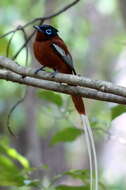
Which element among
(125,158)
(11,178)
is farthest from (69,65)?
(125,158)

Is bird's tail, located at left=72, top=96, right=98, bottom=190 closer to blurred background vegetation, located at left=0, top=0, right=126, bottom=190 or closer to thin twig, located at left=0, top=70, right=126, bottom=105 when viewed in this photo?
thin twig, located at left=0, top=70, right=126, bottom=105

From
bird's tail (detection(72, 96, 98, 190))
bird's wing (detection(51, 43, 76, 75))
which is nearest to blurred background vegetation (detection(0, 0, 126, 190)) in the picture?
bird's wing (detection(51, 43, 76, 75))

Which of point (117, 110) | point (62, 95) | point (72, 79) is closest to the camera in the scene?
point (72, 79)

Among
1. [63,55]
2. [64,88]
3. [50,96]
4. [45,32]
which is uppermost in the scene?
[45,32]

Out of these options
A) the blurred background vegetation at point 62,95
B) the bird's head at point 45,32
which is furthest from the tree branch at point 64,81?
the blurred background vegetation at point 62,95

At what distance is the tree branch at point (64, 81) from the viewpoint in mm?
2621

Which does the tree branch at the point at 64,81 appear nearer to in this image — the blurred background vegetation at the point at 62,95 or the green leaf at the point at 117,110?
the green leaf at the point at 117,110

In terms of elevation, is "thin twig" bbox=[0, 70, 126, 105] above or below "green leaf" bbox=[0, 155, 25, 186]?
above

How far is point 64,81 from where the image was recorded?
109 inches

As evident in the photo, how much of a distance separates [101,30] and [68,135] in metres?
7.29

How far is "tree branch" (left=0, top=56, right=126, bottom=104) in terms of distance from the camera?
2.62 meters

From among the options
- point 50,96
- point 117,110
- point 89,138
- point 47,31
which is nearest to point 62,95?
point 47,31

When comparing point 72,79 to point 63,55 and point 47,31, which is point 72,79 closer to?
point 63,55

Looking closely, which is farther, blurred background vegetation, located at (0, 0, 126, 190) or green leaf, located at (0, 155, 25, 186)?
blurred background vegetation, located at (0, 0, 126, 190)
